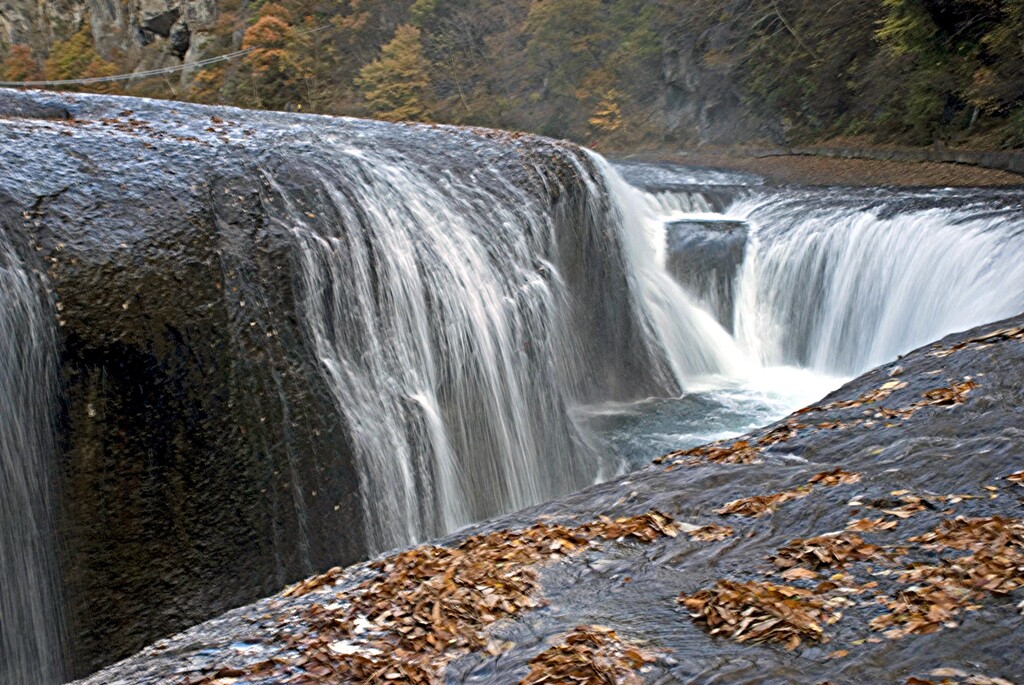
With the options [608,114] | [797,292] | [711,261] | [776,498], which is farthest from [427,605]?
[608,114]

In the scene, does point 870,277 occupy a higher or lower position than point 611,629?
higher

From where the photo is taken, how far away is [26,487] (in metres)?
5.98

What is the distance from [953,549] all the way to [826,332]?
33.2 feet

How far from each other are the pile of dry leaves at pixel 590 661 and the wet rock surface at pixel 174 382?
3.83 m

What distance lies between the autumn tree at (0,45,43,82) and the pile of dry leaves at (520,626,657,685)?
118ft

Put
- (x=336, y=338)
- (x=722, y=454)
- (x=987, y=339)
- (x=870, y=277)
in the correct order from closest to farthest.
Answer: (x=722, y=454) < (x=987, y=339) < (x=336, y=338) < (x=870, y=277)

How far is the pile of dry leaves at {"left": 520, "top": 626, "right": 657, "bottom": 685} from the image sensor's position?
11.1 feet

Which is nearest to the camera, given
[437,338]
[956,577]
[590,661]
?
[590,661]

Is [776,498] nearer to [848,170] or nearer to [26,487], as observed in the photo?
[26,487]

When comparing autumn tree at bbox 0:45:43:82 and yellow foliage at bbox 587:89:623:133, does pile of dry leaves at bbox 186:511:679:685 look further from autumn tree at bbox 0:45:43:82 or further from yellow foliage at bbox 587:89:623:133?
autumn tree at bbox 0:45:43:82

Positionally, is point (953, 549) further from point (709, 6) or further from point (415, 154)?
point (709, 6)

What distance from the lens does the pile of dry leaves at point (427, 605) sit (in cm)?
379

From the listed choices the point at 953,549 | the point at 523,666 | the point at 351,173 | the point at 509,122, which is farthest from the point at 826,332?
the point at 509,122

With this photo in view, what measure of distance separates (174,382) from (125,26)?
116 ft
